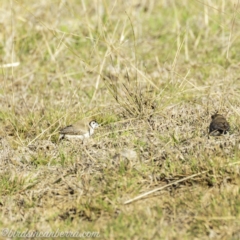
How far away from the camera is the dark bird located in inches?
212

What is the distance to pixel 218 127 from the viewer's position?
17.6 feet

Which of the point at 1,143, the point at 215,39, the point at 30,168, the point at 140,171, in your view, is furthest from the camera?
the point at 215,39

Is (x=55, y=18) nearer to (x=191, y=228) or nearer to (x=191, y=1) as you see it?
(x=191, y=1)

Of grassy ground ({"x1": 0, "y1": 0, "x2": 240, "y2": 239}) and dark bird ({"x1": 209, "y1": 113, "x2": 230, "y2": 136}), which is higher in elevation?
dark bird ({"x1": 209, "y1": 113, "x2": 230, "y2": 136})

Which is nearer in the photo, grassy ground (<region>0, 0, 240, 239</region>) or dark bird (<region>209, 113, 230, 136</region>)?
grassy ground (<region>0, 0, 240, 239</region>)

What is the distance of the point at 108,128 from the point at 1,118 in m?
1.30

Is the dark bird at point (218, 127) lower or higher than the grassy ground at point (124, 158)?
higher

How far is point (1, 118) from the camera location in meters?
6.71

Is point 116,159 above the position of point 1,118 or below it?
above

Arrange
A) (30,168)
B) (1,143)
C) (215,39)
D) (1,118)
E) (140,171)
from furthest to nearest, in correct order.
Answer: (215,39) < (1,118) < (1,143) < (30,168) < (140,171)

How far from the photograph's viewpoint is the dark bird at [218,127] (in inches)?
212

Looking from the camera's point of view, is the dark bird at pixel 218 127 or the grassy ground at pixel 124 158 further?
the dark bird at pixel 218 127

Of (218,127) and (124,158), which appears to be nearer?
(124,158)

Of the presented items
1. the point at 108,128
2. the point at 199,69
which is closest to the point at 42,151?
the point at 108,128
